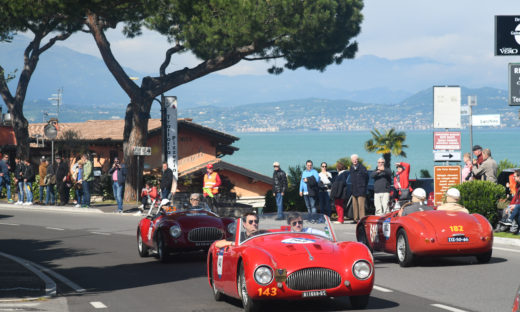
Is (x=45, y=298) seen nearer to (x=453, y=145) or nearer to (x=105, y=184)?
(x=453, y=145)

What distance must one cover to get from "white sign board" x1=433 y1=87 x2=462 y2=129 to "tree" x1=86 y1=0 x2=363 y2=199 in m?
11.0

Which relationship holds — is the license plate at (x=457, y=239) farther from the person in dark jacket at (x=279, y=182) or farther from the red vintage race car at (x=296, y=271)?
the person in dark jacket at (x=279, y=182)

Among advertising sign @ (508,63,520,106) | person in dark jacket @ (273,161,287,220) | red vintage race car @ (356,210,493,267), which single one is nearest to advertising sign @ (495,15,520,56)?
advertising sign @ (508,63,520,106)

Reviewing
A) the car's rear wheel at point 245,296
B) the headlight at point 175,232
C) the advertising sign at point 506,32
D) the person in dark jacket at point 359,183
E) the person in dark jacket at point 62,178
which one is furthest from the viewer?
the person in dark jacket at point 62,178

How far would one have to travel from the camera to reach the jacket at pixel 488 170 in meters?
22.1

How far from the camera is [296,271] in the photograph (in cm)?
968

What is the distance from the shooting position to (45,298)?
39.6 feet

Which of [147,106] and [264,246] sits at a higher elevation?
[147,106]

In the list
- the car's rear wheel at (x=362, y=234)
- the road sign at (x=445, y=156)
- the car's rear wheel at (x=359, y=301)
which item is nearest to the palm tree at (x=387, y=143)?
the road sign at (x=445, y=156)

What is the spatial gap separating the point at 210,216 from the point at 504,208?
8.05 m

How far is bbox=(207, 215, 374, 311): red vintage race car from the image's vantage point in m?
9.66

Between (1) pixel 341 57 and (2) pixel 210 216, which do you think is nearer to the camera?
(2) pixel 210 216

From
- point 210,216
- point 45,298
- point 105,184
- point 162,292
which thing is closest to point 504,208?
point 210,216

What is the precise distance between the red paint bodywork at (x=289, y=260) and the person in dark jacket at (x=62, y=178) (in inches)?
960
